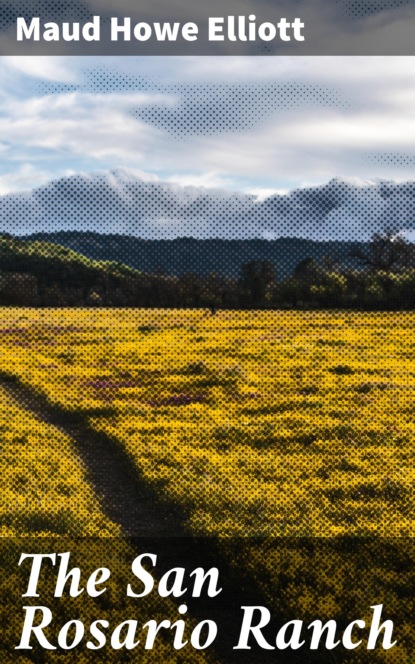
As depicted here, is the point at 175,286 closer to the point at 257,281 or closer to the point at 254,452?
the point at 257,281

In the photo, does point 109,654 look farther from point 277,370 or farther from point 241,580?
point 277,370

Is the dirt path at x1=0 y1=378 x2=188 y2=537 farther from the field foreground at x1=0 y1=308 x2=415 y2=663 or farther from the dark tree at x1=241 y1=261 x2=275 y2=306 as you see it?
the dark tree at x1=241 y1=261 x2=275 y2=306

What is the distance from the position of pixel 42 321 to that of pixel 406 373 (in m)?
34.5

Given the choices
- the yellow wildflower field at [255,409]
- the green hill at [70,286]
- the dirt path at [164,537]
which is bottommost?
the dirt path at [164,537]

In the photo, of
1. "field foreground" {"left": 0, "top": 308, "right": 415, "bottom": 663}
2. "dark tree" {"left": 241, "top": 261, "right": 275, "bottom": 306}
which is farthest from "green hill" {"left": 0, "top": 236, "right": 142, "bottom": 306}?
"dark tree" {"left": 241, "top": 261, "right": 275, "bottom": 306}

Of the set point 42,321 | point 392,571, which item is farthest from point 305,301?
point 42,321

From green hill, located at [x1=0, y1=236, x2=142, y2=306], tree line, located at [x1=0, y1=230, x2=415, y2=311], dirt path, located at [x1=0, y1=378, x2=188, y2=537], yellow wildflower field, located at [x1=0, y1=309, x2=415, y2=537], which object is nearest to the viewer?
dirt path, located at [x1=0, y1=378, x2=188, y2=537]

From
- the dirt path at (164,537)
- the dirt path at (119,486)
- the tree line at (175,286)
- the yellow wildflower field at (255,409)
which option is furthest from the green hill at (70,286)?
the dirt path at (164,537)

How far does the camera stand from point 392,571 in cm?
1370

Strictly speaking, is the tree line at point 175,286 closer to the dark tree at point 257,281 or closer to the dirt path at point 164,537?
the dark tree at point 257,281

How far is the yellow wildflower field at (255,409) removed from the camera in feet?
56.3

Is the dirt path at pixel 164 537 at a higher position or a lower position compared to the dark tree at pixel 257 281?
lower

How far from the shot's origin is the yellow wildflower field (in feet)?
56.3

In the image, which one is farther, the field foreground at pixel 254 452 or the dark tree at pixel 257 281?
the dark tree at pixel 257 281
